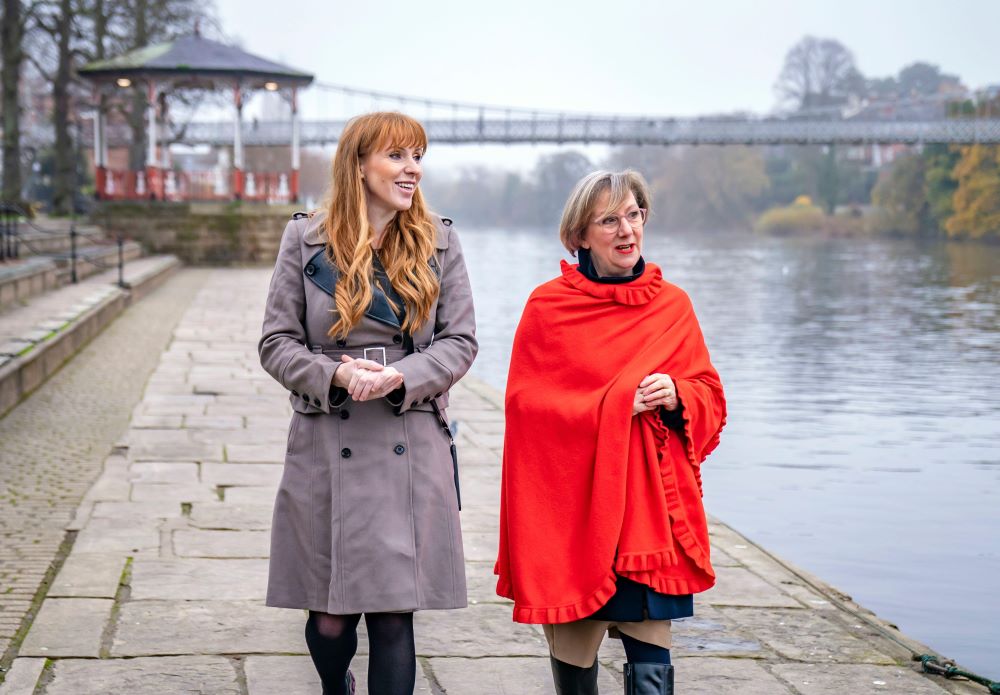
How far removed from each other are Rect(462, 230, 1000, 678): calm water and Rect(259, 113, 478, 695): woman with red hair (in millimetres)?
2575

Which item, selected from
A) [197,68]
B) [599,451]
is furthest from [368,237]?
[197,68]

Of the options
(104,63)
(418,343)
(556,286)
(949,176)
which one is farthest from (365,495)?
(949,176)

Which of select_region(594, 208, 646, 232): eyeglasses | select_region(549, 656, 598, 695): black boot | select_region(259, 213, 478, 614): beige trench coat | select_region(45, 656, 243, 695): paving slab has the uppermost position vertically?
select_region(594, 208, 646, 232): eyeglasses

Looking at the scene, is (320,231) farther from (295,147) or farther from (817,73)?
(817,73)

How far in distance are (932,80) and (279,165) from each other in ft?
222

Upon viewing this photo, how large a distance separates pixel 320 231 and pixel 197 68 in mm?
27890

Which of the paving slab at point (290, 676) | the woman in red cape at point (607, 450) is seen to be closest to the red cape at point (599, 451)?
the woman in red cape at point (607, 450)

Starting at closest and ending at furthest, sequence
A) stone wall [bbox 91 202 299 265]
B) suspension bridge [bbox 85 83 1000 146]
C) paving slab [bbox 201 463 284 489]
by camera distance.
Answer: paving slab [bbox 201 463 284 489]
stone wall [bbox 91 202 299 265]
suspension bridge [bbox 85 83 1000 146]

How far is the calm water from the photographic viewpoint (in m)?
5.91

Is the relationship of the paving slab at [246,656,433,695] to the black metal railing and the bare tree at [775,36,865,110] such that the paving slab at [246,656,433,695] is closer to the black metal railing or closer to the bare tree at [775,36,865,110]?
the black metal railing

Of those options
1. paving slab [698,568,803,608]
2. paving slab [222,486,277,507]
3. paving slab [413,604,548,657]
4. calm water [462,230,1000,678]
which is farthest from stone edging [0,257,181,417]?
paving slab [698,568,803,608]

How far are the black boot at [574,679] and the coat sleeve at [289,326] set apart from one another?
0.80 metres

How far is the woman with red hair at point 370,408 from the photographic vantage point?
9.94 ft

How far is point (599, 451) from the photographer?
3.07 meters
